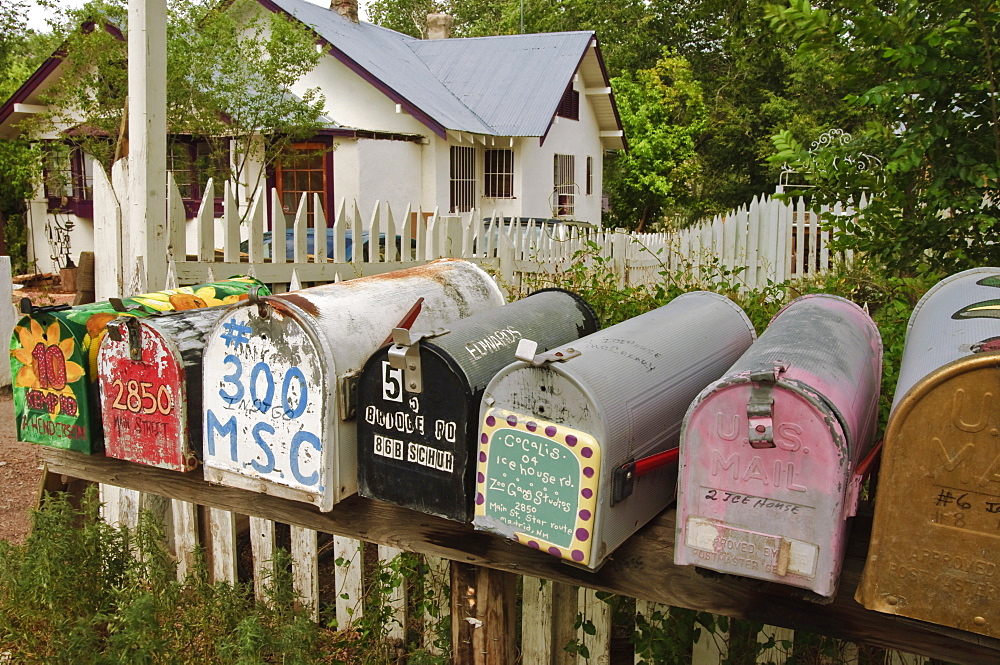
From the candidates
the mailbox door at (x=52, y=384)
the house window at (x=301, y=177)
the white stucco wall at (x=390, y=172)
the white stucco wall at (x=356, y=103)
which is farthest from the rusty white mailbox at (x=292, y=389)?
the white stucco wall at (x=356, y=103)

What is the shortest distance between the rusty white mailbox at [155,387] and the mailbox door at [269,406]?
0.19 feet

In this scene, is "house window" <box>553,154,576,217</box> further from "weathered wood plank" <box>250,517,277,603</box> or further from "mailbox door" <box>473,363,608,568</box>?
"mailbox door" <box>473,363,608,568</box>

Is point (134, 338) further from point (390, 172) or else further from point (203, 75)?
point (390, 172)

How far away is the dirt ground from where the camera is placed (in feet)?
13.0

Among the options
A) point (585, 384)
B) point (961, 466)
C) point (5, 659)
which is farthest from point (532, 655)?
point (5, 659)

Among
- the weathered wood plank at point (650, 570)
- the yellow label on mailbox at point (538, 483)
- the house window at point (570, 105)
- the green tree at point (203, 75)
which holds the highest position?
the house window at point (570, 105)

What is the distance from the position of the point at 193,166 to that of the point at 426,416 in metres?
11.7

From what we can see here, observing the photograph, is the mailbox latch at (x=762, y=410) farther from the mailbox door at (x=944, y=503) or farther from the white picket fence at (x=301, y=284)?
the white picket fence at (x=301, y=284)

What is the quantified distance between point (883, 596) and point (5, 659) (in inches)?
119

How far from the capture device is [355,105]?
43.5 feet

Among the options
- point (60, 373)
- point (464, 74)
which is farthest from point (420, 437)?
point (464, 74)

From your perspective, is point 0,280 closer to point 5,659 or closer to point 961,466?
point 5,659

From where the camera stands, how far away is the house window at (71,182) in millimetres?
13102

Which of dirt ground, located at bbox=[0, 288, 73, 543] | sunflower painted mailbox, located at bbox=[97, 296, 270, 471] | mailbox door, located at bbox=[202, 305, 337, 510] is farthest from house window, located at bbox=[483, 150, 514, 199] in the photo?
mailbox door, located at bbox=[202, 305, 337, 510]
